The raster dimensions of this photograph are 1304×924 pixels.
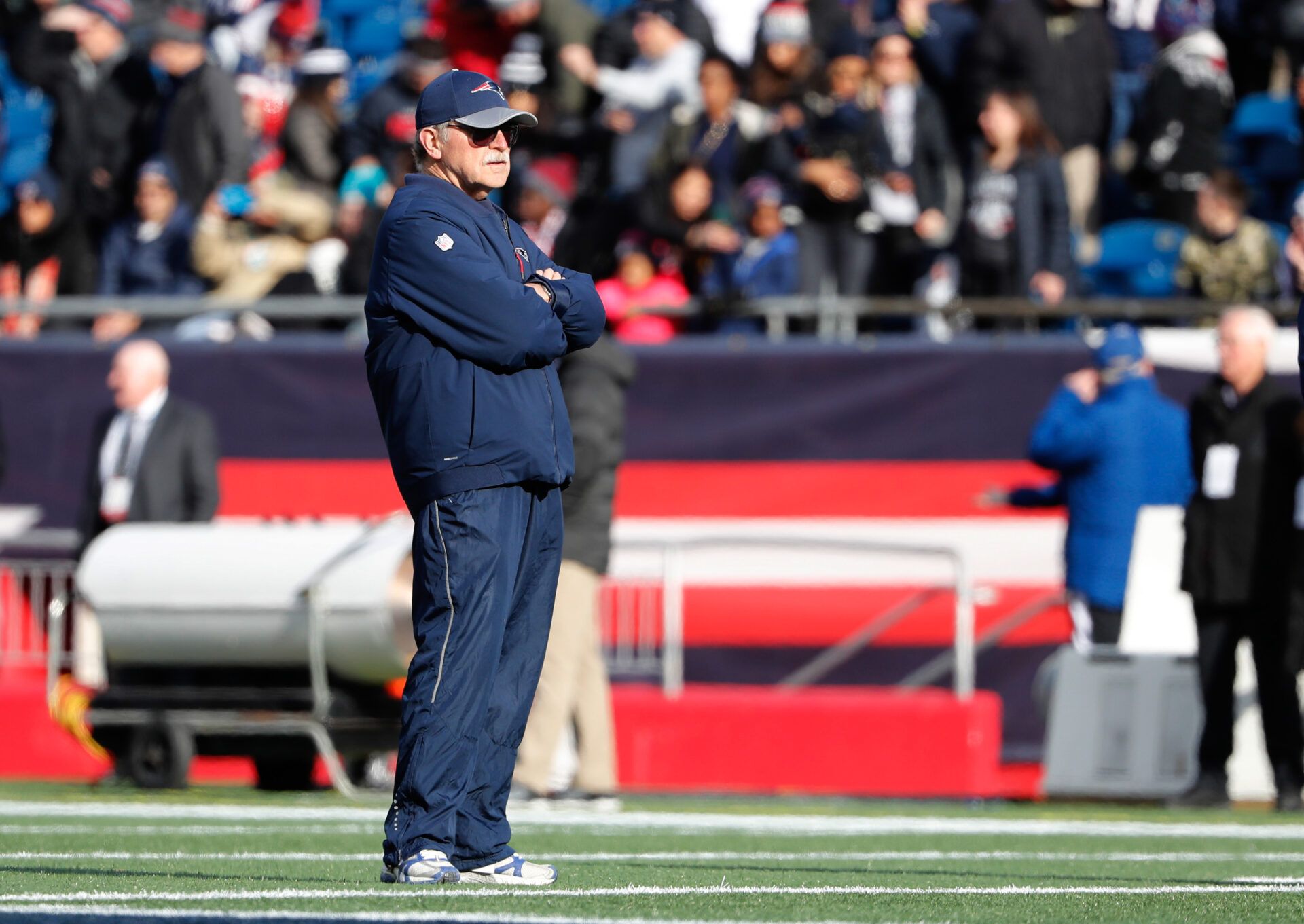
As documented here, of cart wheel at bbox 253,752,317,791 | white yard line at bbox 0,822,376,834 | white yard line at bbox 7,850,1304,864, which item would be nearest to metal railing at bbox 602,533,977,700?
cart wheel at bbox 253,752,317,791

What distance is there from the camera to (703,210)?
1452 centimetres

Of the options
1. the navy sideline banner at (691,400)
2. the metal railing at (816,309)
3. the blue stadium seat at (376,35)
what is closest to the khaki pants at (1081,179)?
the metal railing at (816,309)

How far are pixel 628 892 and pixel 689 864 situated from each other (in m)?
1.24

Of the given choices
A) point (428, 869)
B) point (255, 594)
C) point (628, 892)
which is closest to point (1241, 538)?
point (255, 594)

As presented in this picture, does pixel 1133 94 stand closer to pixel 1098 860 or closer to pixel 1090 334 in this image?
pixel 1090 334

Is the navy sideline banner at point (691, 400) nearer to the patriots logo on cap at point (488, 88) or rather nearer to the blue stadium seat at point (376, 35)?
the blue stadium seat at point (376, 35)

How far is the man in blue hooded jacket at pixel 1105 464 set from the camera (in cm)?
1153

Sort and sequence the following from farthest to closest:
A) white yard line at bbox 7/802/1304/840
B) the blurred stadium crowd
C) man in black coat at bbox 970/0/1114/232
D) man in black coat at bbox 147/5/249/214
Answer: man in black coat at bbox 147/5/249/214
man in black coat at bbox 970/0/1114/232
the blurred stadium crowd
white yard line at bbox 7/802/1304/840

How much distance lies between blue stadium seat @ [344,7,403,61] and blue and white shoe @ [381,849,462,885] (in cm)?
1377

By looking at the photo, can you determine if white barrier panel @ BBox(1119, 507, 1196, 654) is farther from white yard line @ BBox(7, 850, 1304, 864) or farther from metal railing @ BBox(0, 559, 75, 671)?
metal railing @ BBox(0, 559, 75, 671)

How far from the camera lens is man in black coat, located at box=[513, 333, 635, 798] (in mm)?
10094

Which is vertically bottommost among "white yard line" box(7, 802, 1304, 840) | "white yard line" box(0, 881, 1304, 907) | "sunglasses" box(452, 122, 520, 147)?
"white yard line" box(7, 802, 1304, 840)

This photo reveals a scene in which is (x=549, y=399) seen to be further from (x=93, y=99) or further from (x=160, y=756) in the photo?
(x=93, y=99)

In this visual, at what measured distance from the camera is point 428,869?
5.55 meters
